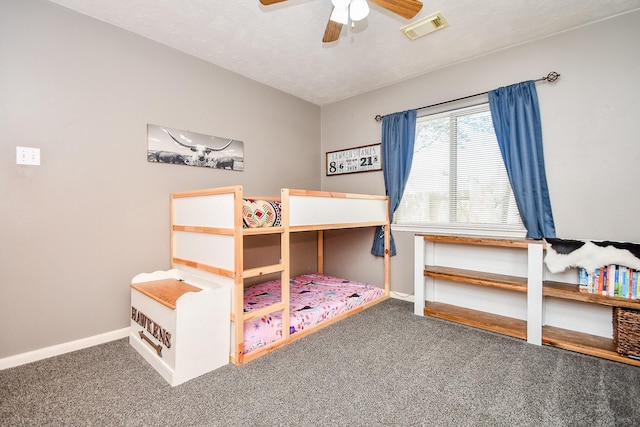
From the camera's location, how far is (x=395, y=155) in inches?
124

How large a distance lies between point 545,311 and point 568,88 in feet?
5.83

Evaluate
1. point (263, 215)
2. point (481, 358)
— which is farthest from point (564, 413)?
point (263, 215)

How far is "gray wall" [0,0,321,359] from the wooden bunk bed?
348 millimetres

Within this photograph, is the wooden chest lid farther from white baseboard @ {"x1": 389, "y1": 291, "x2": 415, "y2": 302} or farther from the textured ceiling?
white baseboard @ {"x1": 389, "y1": 291, "x2": 415, "y2": 302}

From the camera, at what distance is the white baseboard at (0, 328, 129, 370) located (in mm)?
1802

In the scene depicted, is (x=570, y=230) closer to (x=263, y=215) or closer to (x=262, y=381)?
(x=263, y=215)

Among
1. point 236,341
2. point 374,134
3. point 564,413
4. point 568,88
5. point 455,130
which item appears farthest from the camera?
point 374,134

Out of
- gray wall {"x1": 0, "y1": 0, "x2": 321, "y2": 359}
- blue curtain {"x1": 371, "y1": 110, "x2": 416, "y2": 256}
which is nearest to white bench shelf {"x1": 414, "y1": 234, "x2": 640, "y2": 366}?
blue curtain {"x1": 371, "y1": 110, "x2": 416, "y2": 256}

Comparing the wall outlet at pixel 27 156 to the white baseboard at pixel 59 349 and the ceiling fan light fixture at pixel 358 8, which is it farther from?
the ceiling fan light fixture at pixel 358 8

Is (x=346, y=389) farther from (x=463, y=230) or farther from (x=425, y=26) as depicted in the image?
(x=425, y=26)

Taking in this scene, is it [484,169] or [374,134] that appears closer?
[484,169]

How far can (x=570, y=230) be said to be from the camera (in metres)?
2.25

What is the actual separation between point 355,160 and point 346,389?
2.60 meters

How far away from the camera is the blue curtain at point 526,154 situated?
7.58 ft
